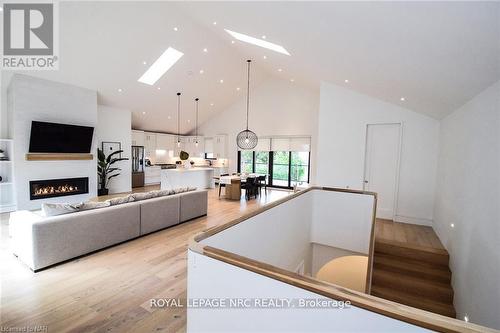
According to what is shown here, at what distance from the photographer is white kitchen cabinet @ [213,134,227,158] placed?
11180 millimetres

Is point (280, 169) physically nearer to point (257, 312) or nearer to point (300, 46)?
point (300, 46)

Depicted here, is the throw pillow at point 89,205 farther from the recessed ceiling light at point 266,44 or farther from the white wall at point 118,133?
the white wall at point 118,133

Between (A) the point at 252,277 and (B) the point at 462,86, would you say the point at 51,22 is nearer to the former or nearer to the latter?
(A) the point at 252,277

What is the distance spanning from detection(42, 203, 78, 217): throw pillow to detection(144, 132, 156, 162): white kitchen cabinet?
23.1ft

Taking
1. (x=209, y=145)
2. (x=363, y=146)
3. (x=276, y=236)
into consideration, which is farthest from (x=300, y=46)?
(x=209, y=145)

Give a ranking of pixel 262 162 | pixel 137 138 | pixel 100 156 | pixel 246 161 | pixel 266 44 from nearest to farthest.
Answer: pixel 266 44
pixel 100 156
pixel 137 138
pixel 262 162
pixel 246 161

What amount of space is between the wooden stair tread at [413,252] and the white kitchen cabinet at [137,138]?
30.1ft

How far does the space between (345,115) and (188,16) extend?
4.67 meters

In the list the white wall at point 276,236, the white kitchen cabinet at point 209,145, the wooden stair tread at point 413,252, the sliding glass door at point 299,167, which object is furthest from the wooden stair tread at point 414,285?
the white kitchen cabinet at point 209,145

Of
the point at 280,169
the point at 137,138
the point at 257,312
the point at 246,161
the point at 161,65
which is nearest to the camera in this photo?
the point at 257,312

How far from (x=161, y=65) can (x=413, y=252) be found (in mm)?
7811

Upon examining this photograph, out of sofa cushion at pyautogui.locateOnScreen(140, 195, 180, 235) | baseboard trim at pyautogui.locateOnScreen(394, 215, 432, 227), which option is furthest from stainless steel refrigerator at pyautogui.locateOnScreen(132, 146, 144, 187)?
baseboard trim at pyautogui.locateOnScreen(394, 215, 432, 227)

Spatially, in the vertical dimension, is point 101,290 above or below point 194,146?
below

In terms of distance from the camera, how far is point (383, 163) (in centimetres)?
577
